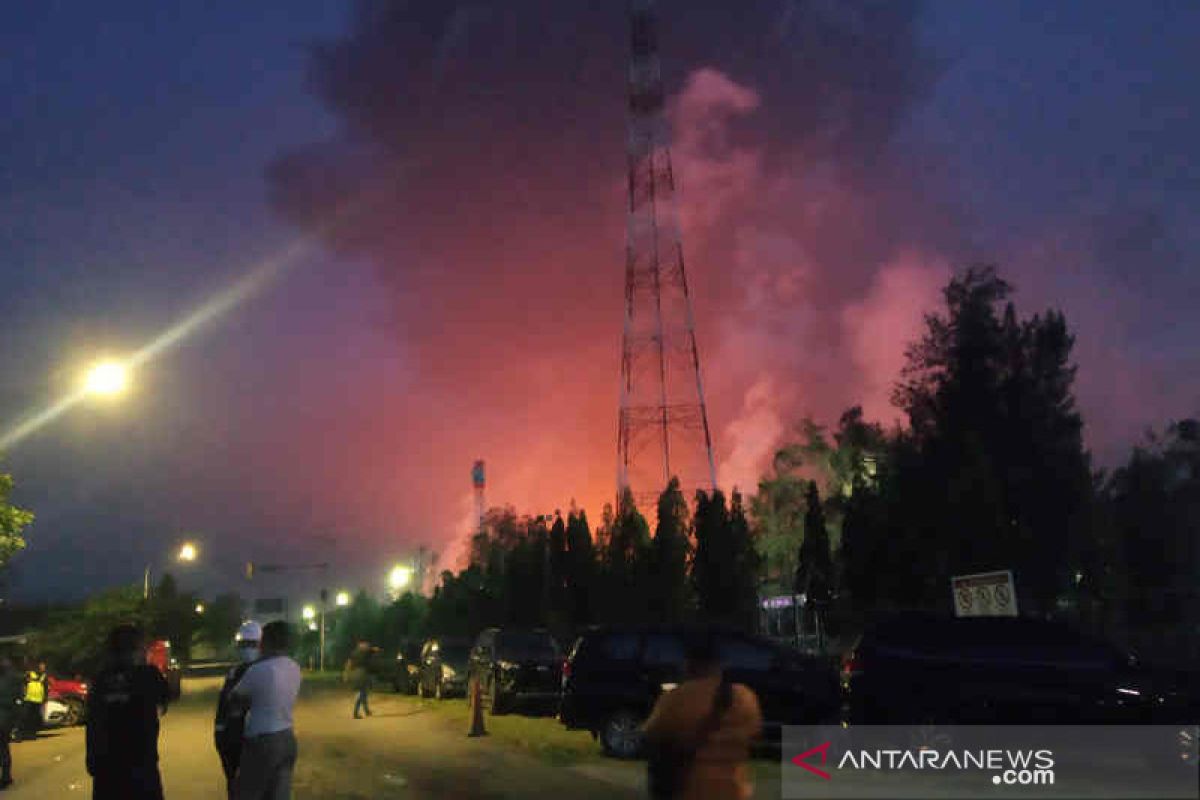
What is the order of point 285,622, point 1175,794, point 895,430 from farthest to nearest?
point 895,430
point 1175,794
point 285,622

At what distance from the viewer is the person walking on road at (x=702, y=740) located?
199 inches

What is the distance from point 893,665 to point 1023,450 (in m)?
37.7

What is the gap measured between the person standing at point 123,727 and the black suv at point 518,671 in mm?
17219

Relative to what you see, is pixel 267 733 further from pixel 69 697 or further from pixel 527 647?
pixel 69 697

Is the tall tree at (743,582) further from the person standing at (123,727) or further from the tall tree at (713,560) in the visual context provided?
the person standing at (123,727)

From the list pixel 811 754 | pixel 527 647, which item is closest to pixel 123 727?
pixel 811 754

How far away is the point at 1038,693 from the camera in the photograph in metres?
13.6

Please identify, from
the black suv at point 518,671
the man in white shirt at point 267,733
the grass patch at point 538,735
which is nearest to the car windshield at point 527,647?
the black suv at point 518,671

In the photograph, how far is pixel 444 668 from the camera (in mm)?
30609

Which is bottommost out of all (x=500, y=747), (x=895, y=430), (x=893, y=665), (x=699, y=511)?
(x=500, y=747)

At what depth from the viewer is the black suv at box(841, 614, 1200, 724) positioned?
13320 mm

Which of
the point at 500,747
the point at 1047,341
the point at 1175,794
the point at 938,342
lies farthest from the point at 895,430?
the point at 1175,794

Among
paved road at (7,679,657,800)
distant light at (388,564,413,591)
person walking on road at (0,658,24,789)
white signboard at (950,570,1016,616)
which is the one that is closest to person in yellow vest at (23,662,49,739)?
paved road at (7,679,657,800)

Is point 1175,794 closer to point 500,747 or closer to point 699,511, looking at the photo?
point 500,747
